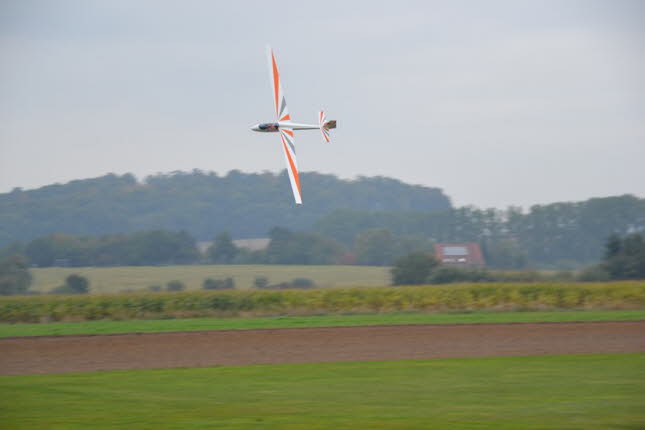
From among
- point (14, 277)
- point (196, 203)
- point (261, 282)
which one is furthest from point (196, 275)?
point (196, 203)

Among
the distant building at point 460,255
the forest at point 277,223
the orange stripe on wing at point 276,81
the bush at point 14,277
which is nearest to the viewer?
the orange stripe on wing at point 276,81

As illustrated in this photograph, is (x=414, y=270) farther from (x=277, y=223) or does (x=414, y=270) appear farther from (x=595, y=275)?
(x=277, y=223)

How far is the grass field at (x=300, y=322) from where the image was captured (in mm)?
28422

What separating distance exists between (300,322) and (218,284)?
17.1 meters

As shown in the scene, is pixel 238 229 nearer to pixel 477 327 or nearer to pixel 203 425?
pixel 477 327

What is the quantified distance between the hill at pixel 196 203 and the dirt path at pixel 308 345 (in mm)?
46634

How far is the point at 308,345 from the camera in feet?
77.1

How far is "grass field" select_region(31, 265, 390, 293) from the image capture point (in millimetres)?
45906

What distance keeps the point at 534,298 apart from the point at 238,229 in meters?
48.3

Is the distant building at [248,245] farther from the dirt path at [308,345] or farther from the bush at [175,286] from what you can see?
the dirt path at [308,345]

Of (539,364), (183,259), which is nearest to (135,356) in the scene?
(539,364)

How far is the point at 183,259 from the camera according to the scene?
186 feet

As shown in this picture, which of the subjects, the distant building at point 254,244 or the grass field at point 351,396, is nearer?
the grass field at point 351,396

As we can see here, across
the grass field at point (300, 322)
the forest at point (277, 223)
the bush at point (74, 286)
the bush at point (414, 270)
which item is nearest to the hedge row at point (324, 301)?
the grass field at point (300, 322)
